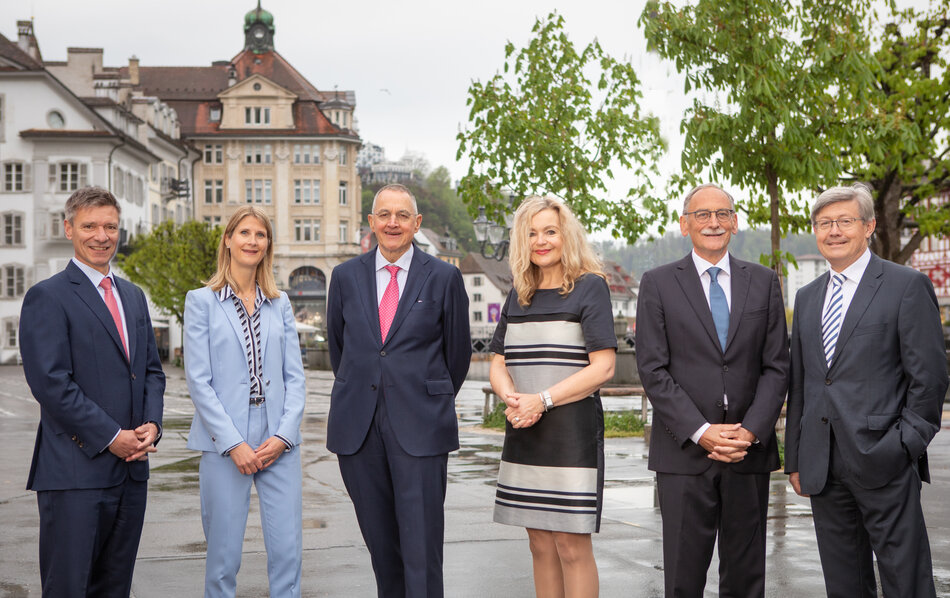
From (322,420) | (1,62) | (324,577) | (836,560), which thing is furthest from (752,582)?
(1,62)

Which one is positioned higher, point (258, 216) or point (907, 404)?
point (258, 216)

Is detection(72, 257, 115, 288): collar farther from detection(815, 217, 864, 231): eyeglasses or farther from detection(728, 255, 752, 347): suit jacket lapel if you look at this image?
detection(815, 217, 864, 231): eyeglasses

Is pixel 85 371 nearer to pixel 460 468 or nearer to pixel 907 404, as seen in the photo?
pixel 907 404

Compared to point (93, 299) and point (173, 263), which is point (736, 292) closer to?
point (93, 299)

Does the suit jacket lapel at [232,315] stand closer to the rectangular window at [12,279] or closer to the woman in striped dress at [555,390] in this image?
the woman in striped dress at [555,390]

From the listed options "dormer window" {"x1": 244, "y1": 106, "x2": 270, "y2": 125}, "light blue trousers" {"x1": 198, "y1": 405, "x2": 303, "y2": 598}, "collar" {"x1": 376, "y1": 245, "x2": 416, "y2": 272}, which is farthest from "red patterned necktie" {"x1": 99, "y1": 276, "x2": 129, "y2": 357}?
"dormer window" {"x1": 244, "y1": 106, "x2": 270, "y2": 125}

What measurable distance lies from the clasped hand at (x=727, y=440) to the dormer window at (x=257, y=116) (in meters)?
86.8

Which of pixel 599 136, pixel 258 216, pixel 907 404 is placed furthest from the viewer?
pixel 599 136

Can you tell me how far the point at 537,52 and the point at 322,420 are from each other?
8187 mm

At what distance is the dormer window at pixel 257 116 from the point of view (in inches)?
3492

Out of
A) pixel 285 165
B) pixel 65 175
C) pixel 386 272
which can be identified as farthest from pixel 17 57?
pixel 386 272

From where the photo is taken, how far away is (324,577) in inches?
274

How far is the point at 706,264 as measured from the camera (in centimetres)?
544

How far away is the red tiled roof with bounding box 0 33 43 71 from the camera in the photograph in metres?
59.8
